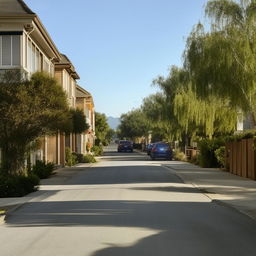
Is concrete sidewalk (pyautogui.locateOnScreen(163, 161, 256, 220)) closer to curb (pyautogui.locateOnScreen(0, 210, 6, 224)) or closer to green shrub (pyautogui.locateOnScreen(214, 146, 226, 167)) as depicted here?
curb (pyautogui.locateOnScreen(0, 210, 6, 224))

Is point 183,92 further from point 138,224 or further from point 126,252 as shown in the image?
point 126,252

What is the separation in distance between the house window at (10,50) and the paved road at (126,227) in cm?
Answer: 939

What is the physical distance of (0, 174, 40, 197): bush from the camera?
17.1 metres

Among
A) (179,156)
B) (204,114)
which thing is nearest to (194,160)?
(204,114)

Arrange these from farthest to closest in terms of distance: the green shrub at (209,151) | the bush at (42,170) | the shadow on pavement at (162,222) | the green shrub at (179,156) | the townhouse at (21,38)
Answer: the green shrub at (179,156) < the green shrub at (209,151) < the bush at (42,170) < the townhouse at (21,38) < the shadow on pavement at (162,222)

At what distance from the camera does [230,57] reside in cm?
2222

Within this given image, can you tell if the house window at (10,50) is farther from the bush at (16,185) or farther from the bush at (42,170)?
the bush at (16,185)

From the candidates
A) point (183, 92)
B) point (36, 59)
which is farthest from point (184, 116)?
point (36, 59)

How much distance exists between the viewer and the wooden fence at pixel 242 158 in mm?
23234

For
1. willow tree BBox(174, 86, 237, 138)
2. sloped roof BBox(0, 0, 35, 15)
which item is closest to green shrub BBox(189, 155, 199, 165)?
willow tree BBox(174, 86, 237, 138)

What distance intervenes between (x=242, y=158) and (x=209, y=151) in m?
8.41

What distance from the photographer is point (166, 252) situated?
26.0 ft

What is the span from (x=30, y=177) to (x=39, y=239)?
30.7 feet

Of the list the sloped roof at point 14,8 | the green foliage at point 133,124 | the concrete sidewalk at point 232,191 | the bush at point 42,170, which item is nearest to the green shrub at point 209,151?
the concrete sidewalk at point 232,191
